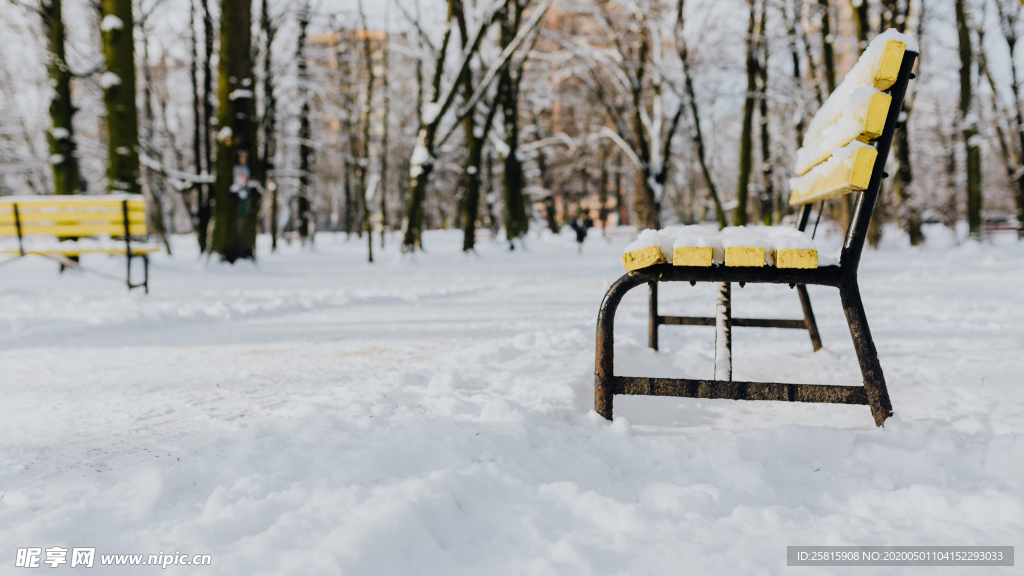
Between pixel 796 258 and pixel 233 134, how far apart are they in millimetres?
9520

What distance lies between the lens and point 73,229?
235 inches

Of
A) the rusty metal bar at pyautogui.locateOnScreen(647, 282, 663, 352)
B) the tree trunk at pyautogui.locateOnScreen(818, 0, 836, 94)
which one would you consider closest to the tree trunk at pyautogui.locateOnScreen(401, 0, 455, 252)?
the tree trunk at pyautogui.locateOnScreen(818, 0, 836, 94)

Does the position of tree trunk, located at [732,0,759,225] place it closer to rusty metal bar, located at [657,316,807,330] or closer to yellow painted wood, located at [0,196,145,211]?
rusty metal bar, located at [657,316,807,330]

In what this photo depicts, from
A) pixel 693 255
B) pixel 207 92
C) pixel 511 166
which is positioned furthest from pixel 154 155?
pixel 693 255

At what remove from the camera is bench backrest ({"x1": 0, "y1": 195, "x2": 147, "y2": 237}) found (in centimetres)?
589

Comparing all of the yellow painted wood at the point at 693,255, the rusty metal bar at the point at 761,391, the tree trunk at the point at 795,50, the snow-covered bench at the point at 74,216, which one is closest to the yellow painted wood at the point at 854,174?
the yellow painted wood at the point at 693,255

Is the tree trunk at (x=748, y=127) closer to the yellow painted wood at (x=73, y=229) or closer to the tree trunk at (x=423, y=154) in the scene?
the tree trunk at (x=423, y=154)

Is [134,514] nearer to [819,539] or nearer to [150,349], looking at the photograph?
[819,539]

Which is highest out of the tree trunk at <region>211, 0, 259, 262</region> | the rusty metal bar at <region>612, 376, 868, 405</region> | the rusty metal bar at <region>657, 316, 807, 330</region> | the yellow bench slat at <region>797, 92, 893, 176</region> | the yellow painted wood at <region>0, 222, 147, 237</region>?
the tree trunk at <region>211, 0, 259, 262</region>

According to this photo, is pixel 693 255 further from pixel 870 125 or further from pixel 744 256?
pixel 870 125

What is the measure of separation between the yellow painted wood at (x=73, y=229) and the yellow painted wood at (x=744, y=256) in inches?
230

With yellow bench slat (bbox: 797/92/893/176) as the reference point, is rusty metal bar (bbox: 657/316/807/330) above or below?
below

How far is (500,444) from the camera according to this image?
1.87m

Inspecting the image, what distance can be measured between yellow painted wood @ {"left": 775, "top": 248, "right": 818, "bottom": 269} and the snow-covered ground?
1.89 feet
